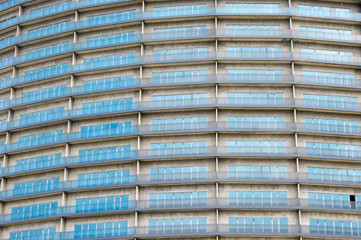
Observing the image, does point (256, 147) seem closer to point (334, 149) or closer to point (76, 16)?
point (334, 149)

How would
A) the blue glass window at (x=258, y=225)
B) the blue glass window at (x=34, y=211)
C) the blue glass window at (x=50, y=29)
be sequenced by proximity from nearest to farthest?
the blue glass window at (x=258, y=225) → the blue glass window at (x=34, y=211) → the blue glass window at (x=50, y=29)

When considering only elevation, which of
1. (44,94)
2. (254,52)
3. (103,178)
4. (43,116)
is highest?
(254,52)

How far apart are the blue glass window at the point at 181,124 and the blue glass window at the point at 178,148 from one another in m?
1.83

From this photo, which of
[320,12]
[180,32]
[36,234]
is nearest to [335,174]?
[320,12]

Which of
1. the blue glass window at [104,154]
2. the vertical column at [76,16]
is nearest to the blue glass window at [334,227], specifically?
the blue glass window at [104,154]

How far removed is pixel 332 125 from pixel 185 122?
17.1 metres

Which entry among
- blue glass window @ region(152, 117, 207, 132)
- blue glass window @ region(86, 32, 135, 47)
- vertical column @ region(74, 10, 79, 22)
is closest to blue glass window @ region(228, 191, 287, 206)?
blue glass window @ region(152, 117, 207, 132)

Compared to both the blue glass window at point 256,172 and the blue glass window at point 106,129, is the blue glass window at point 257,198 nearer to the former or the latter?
the blue glass window at point 256,172

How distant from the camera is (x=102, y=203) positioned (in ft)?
204

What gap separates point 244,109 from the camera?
6431 cm

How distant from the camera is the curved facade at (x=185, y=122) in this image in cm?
6053

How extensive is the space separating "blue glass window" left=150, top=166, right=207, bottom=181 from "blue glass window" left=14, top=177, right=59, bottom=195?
11.8 meters

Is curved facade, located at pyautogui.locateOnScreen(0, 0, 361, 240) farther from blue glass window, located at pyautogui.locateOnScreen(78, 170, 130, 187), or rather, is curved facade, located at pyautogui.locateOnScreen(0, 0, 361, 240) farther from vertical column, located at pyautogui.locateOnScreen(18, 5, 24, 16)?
vertical column, located at pyautogui.locateOnScreen(18, 5, 24, 16)

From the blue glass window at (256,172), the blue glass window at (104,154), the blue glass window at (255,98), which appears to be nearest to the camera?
the blue glass window at (256,172)
